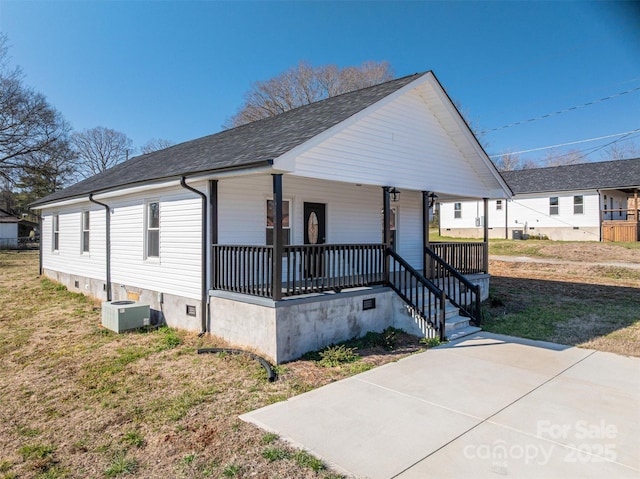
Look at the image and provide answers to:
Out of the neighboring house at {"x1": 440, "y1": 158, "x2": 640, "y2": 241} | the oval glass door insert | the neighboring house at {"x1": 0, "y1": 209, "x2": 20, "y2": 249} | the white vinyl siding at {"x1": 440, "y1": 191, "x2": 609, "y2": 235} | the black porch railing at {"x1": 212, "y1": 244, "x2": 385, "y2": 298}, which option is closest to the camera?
the black porch railing at {"x1": 212, "y1": 244, "x2": 385, "y2": 298}

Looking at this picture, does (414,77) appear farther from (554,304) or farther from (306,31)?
(306,31)

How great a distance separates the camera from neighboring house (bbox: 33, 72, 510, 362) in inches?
269

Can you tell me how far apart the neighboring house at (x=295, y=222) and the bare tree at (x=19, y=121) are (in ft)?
81.7

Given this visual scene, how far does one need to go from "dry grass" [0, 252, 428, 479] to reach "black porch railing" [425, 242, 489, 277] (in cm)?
362

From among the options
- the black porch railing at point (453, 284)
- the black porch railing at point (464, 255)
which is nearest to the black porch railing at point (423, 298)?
the black porch railing at point (453, 284)

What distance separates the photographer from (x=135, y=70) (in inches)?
706

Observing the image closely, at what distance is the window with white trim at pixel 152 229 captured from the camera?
30.7 feet

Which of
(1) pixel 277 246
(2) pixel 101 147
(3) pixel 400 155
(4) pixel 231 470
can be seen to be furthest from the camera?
(2) pixel 101 147

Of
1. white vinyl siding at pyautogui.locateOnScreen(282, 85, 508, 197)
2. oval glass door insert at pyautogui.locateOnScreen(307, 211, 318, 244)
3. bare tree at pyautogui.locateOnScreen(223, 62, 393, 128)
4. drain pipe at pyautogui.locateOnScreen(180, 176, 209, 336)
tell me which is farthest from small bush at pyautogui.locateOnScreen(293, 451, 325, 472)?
bare tree at pyautogui.locateOnScreen(223, 62, 393, 128)

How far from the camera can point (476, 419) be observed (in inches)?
169

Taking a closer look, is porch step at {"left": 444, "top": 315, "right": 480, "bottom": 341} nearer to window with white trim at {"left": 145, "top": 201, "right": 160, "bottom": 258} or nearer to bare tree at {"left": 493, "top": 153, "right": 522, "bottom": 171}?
window with white trim at {"left": 145, "top": 201, "right": 160, "bottom": 258}

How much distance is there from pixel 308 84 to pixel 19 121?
871 inches

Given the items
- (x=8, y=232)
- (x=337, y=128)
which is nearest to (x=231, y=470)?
(x=337, y=128)

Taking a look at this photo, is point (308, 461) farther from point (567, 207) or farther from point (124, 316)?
point (567, 207)
